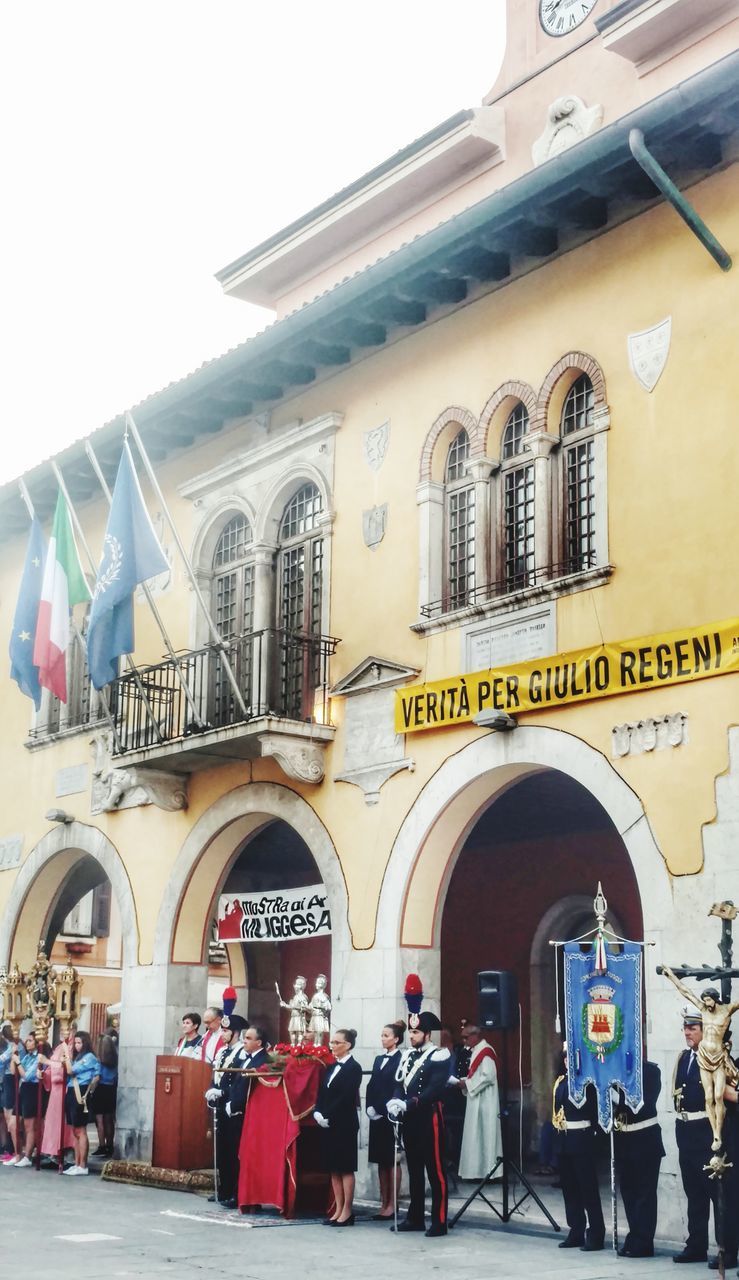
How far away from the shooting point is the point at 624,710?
12.5m

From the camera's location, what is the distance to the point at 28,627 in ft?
60.6

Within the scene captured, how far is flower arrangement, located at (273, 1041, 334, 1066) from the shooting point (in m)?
13.2

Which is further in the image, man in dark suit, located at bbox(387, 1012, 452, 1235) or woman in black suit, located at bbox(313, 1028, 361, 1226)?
woman in black suit, located at bbox(313, 1028, 361, 1226)

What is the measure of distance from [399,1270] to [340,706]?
6.24 meters

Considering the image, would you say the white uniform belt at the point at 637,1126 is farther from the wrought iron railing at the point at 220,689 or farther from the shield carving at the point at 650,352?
the shield carving at the point at 650,352

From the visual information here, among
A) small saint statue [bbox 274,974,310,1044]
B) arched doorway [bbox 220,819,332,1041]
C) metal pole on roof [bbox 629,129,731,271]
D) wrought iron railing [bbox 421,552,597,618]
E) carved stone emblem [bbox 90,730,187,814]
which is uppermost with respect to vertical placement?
metal pole on roof [bbox 629,129,731,271]

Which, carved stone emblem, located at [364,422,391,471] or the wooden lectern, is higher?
carved stone emblem, located at [364,422,391,471]

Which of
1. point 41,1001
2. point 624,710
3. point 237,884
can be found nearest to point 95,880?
point 237,884

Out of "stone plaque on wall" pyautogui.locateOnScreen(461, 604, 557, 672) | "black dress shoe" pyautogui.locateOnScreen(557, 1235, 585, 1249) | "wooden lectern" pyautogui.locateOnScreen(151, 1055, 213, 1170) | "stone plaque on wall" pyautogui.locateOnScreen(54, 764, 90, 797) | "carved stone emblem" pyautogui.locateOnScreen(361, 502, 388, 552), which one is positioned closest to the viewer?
"black dress shoe" pyautogui.locateOnScreen(557, 1235, 585, 1249)

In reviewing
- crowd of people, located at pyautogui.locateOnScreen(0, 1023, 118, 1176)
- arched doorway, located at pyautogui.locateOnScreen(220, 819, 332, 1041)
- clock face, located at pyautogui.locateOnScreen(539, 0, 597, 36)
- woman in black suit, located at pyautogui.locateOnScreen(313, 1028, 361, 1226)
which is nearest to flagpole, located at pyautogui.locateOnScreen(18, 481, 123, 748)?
arched doorway, located at pyautogui.locateOnScreen(220, 819, 332, 1041)

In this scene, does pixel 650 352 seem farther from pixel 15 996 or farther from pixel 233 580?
pixel 15 996

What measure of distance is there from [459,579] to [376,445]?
6.10ft

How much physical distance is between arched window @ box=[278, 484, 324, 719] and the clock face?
6.25 meters

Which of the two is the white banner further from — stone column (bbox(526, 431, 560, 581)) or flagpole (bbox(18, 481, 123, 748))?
stone column (bbox(526, 431, 560, 581))
